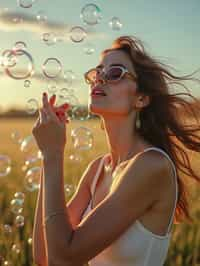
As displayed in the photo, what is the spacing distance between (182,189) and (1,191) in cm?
233

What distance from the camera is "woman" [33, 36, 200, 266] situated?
102 inches

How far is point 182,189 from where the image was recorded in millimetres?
3035

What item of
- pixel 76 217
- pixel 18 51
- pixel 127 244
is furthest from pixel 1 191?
pixel 127 244

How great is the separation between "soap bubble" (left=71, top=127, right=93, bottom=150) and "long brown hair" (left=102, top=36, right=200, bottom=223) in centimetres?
84

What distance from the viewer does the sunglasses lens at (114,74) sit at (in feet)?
9.15

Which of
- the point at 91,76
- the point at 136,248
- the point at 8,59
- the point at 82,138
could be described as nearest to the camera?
the point at 136,248

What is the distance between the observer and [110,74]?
110 inches

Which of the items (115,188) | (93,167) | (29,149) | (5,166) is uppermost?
(115,188)

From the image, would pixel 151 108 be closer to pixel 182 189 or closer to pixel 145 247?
pixel 182 189

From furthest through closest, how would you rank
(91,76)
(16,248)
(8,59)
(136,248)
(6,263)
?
(16,248) → (6,263) → (8,59) → (91,76) → (136,248)

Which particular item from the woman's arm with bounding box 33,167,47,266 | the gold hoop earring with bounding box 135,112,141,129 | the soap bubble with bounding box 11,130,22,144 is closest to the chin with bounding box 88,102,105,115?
the gold hoop earring with bounding box 135,112,141,129

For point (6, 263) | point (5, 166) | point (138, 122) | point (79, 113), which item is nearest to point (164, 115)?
point (138, 122)

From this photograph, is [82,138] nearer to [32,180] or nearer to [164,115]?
[32,180]

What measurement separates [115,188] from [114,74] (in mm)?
411
